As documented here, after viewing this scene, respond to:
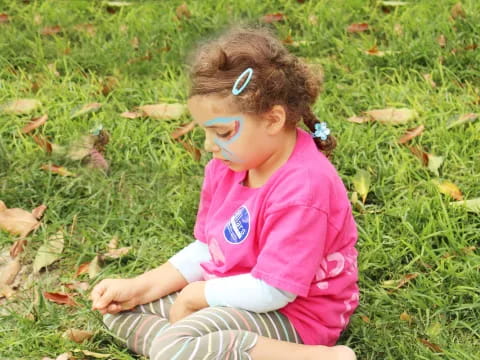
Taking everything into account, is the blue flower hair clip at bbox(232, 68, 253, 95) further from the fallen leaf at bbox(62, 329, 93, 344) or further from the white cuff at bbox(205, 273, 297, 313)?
the fallen leaf at bbox(62, 329, 93, 344)

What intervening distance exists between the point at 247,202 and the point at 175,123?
1.29 metres

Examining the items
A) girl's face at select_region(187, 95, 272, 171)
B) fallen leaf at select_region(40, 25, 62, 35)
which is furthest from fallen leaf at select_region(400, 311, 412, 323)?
fallen leaf at select_region(40, 25, 62, 35)

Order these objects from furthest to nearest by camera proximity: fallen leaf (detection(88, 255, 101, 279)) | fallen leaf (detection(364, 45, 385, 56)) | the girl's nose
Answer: fallen leaf (detection(364, 45, 385, 56)) < fallen leaf (detection(88, 255, 101, 279)) < the girl's nose

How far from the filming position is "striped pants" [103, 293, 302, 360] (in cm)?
192

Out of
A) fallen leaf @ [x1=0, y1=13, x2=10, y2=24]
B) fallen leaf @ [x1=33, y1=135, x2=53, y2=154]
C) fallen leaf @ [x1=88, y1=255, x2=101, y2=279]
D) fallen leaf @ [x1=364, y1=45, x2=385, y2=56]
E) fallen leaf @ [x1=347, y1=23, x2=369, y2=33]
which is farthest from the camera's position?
fallen leaf @ [x1=0, y1=13, x2=10, y2=24]

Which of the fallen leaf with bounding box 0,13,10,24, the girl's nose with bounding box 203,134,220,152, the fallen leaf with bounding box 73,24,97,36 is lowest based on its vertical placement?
the fallen leaf with bounding box 73,24,97,36

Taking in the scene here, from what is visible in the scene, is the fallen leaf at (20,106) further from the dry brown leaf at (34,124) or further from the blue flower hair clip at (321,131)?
the blue flower hair clip at (321,131)

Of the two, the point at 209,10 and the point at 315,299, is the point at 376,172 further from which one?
the point at 209,10

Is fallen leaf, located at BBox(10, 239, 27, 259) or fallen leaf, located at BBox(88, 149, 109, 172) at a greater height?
fallen leaf, located at BBox(88, 149, 109, 172)

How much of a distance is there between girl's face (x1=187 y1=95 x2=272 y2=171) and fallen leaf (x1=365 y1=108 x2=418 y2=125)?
1.29 m

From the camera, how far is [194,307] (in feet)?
6.95

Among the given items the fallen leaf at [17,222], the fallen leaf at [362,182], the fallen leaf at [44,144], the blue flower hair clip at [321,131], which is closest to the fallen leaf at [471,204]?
the fallen leaf at [362,182]

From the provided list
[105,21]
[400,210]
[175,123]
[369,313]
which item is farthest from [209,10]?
[369,313]

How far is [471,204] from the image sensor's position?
261 cm
